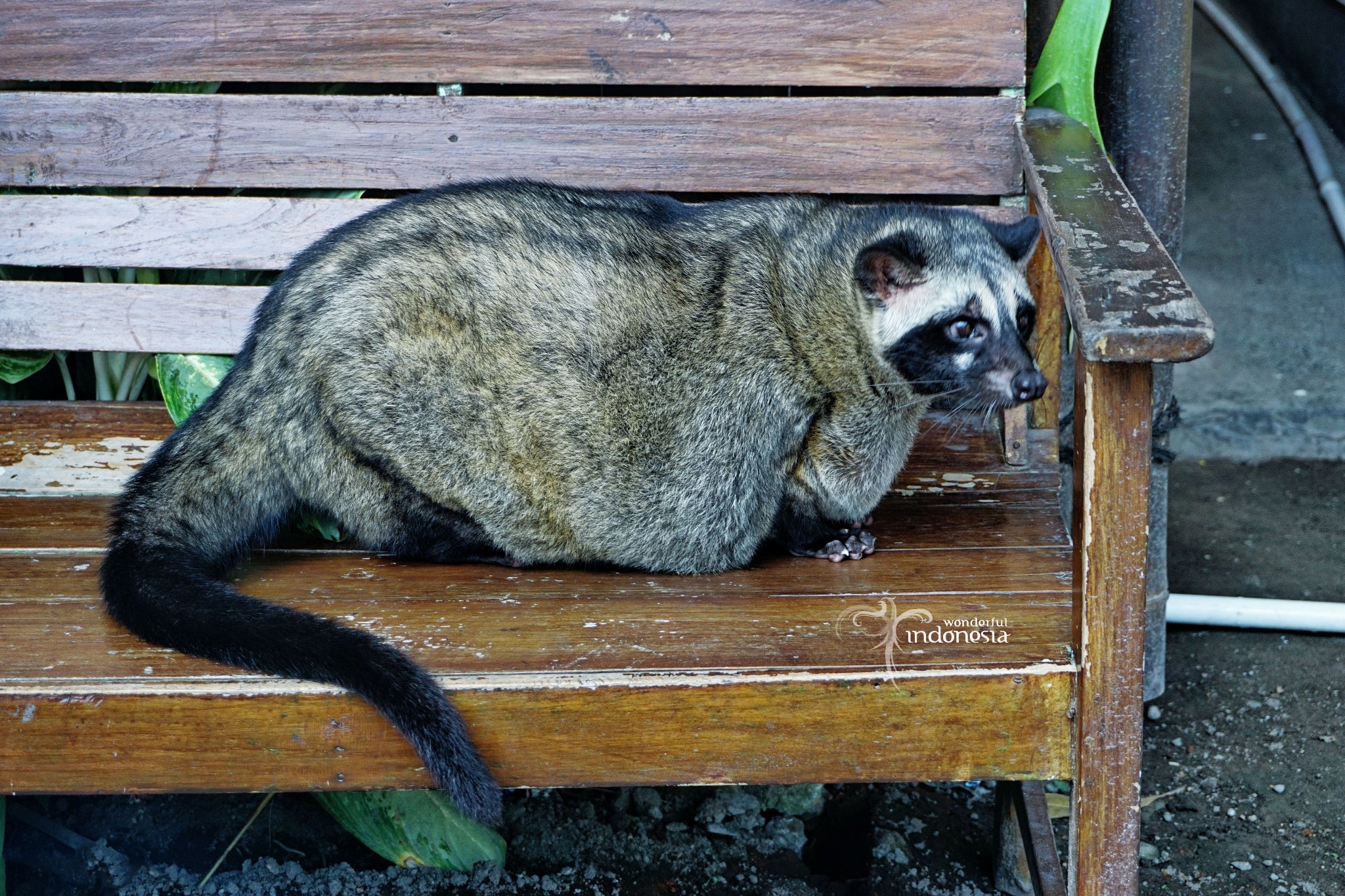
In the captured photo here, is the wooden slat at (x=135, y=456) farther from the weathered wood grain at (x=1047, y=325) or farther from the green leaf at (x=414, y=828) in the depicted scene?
the green leaf at (x=414, y=828)

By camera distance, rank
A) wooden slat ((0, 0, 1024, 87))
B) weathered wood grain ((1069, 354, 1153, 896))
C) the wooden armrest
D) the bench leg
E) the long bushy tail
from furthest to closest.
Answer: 1. wooden slat ((0, 0, 1024, 87))
2. the bench leg
3. the long bushy tail
4. weathered wood grain ((1069, 354, 1153, 896))
5. the wooden armrest

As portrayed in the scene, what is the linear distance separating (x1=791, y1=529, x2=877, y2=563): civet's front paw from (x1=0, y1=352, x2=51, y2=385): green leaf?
209cm

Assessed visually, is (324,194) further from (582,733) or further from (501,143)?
(582,733)

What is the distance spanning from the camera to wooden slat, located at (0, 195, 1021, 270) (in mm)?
3150

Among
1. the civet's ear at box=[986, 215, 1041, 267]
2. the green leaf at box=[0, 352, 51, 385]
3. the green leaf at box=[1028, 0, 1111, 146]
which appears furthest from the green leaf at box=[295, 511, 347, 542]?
the green leaf at box=[1028, 0, 1111, 146]

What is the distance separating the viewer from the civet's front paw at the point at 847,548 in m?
2.59

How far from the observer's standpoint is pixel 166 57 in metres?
3.09

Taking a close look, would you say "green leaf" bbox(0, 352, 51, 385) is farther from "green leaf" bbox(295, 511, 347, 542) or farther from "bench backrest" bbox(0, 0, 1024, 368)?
"green leaf" bbox(295, 511, 347, 542)

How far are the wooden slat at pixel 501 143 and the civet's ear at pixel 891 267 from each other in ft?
2.23

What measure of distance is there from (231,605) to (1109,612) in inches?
58.2

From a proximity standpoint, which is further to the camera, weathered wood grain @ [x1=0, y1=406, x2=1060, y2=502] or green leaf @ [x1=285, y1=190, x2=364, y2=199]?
green leaf @ [x1=285, y1=190, x2=364, y2=199]

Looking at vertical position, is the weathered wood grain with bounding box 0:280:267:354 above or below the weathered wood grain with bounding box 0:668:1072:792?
above

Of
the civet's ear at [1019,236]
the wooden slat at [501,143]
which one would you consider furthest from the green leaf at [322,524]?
the civet's ear at [1019,236]

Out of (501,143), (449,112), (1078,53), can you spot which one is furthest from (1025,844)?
(449,112)
